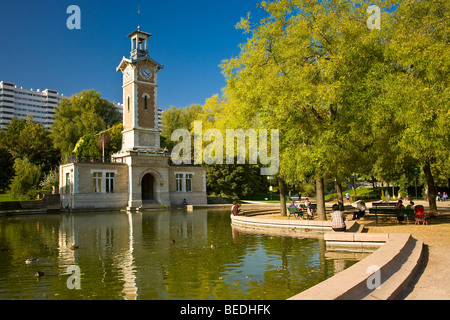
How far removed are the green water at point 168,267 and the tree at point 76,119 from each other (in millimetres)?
53037

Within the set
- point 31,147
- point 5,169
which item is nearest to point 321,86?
point 5,169

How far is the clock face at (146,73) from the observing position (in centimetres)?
4674

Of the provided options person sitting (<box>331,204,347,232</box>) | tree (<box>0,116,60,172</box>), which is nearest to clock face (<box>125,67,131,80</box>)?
tree (<box>0,116,60,172</box>)

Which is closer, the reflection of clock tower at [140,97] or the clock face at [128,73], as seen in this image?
the reflection of clock tower at [140,97]

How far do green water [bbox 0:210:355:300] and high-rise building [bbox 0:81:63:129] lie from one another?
155610 millimetres

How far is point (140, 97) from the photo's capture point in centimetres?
4625

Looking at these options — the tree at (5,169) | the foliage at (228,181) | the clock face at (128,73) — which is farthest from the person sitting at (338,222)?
the tree at (5,169)

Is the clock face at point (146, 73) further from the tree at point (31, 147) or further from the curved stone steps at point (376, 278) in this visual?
the curved stone steps at point (376, 278)

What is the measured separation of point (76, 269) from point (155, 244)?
4.60 m

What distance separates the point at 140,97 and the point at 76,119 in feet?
96.8

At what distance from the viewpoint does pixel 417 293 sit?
7.07 m

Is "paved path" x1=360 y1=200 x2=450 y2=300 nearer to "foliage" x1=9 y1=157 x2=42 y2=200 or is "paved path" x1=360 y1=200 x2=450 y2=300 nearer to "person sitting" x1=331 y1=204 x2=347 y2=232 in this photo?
"person sitting" x1=331 y1=204 x2=347 y2=232

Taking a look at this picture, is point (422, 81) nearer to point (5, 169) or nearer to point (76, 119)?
point (5, 169)

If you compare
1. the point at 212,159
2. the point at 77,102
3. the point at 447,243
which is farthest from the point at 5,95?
the point at 447,243
